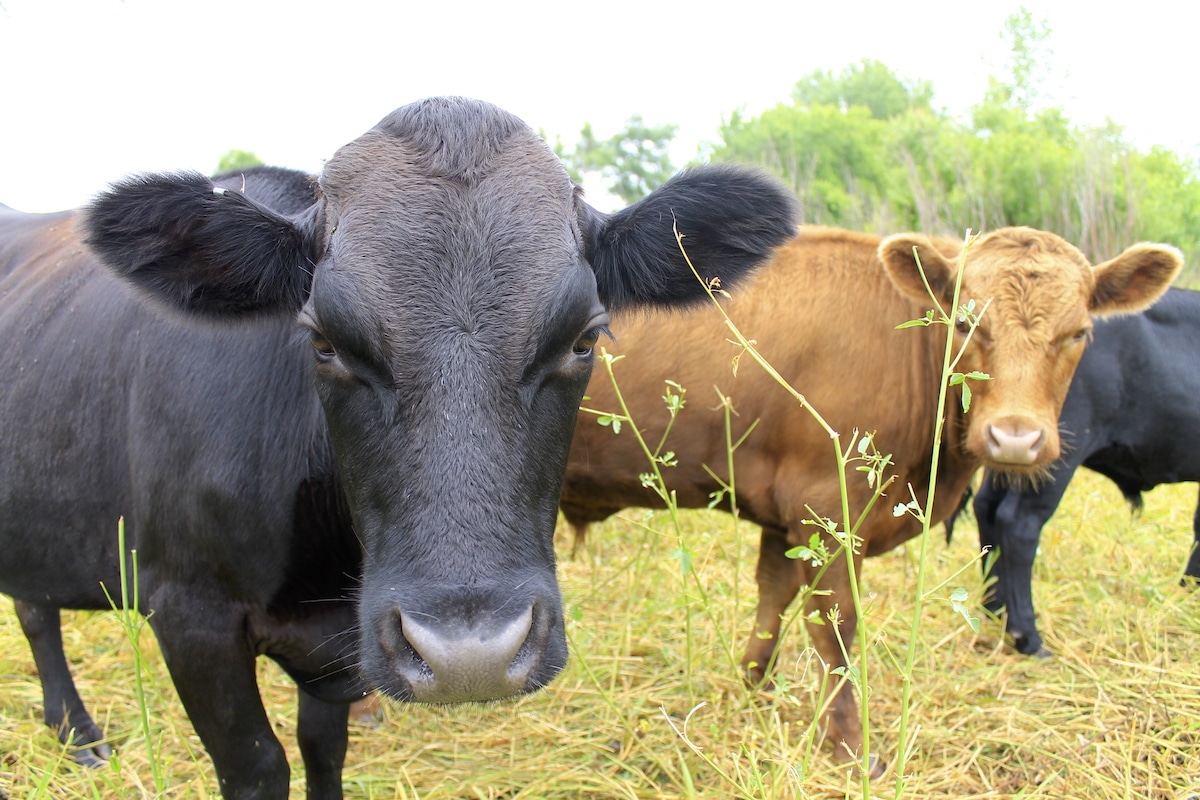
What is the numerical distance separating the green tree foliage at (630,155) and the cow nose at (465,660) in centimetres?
4904

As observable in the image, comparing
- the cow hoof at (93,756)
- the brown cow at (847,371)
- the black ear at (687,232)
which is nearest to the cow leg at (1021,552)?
the brown cow at (847,371)

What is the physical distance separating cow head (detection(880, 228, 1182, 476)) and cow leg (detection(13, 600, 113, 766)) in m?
3.80

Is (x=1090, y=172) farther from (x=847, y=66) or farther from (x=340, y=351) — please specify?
(x=847, y=66)

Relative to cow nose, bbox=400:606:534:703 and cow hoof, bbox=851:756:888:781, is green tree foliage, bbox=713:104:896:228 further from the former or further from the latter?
cow nose, bbox=400:606:534:703

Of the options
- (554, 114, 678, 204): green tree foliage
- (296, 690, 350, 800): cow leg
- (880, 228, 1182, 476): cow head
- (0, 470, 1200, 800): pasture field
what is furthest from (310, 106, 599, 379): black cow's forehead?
(554, 114, 678, 204): green tree foliage

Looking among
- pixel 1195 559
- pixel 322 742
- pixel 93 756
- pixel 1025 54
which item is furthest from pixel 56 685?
pixel 1025 54

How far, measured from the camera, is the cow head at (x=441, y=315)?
155cm

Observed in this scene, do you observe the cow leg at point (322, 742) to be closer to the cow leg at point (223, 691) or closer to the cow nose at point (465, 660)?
the cow leg at point (223, 691)

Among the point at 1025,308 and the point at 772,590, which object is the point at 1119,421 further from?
the point at 772,590

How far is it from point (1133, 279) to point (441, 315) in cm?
331

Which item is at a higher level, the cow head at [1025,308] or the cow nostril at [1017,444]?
the cow head at [1025,308]

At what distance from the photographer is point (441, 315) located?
1.65 m

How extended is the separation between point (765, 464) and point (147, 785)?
274 centimetres

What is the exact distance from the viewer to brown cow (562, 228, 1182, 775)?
3.38 meters
